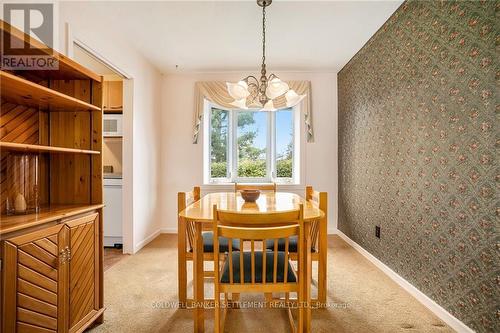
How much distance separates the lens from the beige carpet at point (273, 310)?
182 cm

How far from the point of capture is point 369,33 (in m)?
2.95

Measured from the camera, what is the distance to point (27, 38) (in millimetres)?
1283

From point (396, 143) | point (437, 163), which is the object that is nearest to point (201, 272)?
point (437, 163)

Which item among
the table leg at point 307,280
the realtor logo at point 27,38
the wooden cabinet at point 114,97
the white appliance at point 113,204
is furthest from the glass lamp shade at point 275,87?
the white appliance at point 113,204

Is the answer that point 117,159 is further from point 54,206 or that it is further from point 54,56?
point 54,56

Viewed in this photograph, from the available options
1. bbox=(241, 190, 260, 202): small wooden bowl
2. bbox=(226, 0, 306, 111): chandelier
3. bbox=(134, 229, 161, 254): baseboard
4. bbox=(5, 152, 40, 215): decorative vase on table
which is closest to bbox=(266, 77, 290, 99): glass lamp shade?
bbox=(226, 0, 306, 111): chandelier

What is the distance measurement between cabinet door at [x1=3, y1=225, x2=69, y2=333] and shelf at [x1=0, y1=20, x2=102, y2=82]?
2.95 ft

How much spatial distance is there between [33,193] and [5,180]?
15 centimetres

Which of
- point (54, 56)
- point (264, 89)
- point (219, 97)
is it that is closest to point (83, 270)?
point (54, 56)

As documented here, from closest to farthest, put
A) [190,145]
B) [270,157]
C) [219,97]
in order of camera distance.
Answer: [219,97] < [190,145] < [270,157]

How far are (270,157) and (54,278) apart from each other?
11.1 feet

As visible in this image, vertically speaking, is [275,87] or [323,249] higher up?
[275,87]

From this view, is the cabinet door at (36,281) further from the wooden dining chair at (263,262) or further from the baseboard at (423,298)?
the baseboard at (423,298)

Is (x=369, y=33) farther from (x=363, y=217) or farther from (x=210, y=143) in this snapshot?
(x=210, y=143)
